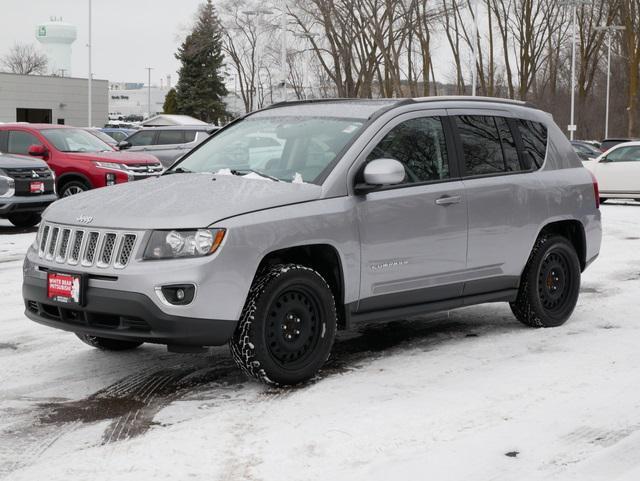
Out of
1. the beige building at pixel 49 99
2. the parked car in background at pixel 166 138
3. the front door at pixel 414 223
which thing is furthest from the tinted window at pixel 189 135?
the beige building at pixel 49 99

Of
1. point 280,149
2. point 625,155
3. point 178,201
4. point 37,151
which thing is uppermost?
point 625,155

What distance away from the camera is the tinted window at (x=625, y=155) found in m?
24.1

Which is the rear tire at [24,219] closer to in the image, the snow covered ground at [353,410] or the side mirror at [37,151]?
the side mirror at [37,151]

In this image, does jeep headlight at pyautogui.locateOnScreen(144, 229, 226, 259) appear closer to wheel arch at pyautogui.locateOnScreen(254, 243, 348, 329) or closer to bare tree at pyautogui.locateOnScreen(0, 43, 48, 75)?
wheel arch at pyautogui.locateOnScreen(254, 243, 348, 329)

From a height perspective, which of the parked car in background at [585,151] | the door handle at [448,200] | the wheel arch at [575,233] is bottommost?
the wheel arch at [575,233]

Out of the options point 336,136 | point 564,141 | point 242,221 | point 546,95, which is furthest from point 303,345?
point 546,95

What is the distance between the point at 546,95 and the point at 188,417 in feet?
232

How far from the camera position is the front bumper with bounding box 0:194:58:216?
1541 centimetres

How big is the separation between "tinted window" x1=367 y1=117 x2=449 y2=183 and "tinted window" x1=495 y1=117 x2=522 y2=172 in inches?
28.1

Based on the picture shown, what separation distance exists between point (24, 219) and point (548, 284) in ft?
36.7

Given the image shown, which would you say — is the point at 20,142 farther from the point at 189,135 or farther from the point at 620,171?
the point at 620,171

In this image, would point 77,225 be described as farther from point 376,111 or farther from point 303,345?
point 376,111

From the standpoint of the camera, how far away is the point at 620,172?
2406 centimetres

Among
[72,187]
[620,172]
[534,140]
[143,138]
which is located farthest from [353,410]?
[143,138]
